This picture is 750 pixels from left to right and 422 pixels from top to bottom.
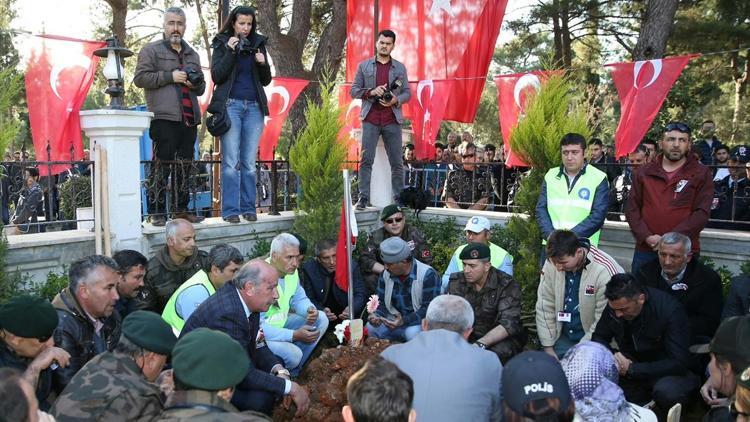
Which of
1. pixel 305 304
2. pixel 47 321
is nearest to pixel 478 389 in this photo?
pixel 47 321

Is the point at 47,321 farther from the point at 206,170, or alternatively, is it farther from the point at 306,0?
the point at 306,0

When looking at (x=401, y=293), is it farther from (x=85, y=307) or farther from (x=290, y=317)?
(x=85, y=307)

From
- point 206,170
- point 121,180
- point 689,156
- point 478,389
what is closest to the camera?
point 478,389

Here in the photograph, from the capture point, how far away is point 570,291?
5.57 m

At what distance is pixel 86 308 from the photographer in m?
4.35

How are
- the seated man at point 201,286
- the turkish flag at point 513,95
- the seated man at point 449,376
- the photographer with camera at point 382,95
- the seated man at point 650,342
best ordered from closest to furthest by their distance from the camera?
1. the seated man at point 449,376
2. the seated man at point 650,342
3. the seated man at point 201,286
4. the photographer with camera at point 382,95
5. the turkish flag at point 513,95

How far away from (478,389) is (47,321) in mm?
2269

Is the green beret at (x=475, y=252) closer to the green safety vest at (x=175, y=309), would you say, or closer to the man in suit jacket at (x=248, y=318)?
the man in suit jacket at (x=248, y=318)

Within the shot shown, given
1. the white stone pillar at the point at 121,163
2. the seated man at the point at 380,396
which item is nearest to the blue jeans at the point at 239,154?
the white stone pillar at the point at 121,163

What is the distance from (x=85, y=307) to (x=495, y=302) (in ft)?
10.3

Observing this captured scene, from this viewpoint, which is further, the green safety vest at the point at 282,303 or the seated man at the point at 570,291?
the green safety vest at the point at 282,303

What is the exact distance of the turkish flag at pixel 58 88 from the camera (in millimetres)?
7824

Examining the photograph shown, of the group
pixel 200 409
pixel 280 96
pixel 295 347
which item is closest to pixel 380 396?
pixel 200 409

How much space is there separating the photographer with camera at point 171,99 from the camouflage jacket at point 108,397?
13.4 feet
